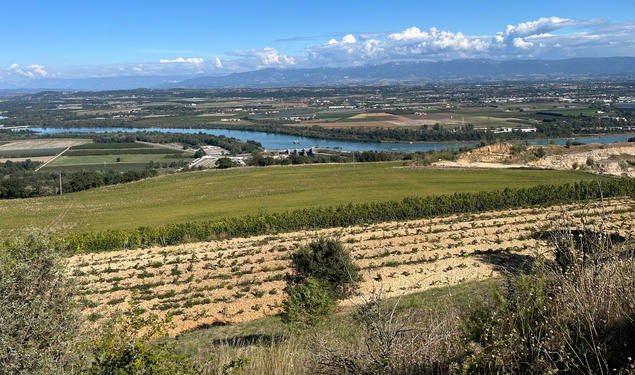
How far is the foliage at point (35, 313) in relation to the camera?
416cm

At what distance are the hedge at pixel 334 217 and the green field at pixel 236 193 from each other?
16.3 feet

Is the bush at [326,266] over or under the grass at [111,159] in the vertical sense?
over

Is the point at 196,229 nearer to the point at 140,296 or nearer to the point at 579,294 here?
the point at 140,296

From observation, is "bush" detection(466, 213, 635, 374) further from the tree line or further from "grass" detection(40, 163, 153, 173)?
"grass" detection(40, 163, 153, 173)

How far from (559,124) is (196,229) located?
93868 mm

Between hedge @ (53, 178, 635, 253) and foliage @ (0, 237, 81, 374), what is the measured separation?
18.0 meters

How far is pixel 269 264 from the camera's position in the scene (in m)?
18.7

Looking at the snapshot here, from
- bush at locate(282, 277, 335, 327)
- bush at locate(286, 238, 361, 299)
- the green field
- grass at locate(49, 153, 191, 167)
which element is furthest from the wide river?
bush at locate(282, 277, 335, 327)

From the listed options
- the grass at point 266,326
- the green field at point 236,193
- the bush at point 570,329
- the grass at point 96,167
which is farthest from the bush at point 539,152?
the grass at point 96,167

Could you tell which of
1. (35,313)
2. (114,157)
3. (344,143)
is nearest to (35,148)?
(114,157)

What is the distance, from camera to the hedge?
24.4 m

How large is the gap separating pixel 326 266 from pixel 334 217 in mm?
12978

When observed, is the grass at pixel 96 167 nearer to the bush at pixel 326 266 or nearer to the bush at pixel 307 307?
the bush at pixel 326 266

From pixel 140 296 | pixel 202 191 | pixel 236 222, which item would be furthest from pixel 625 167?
pixel 140 296
